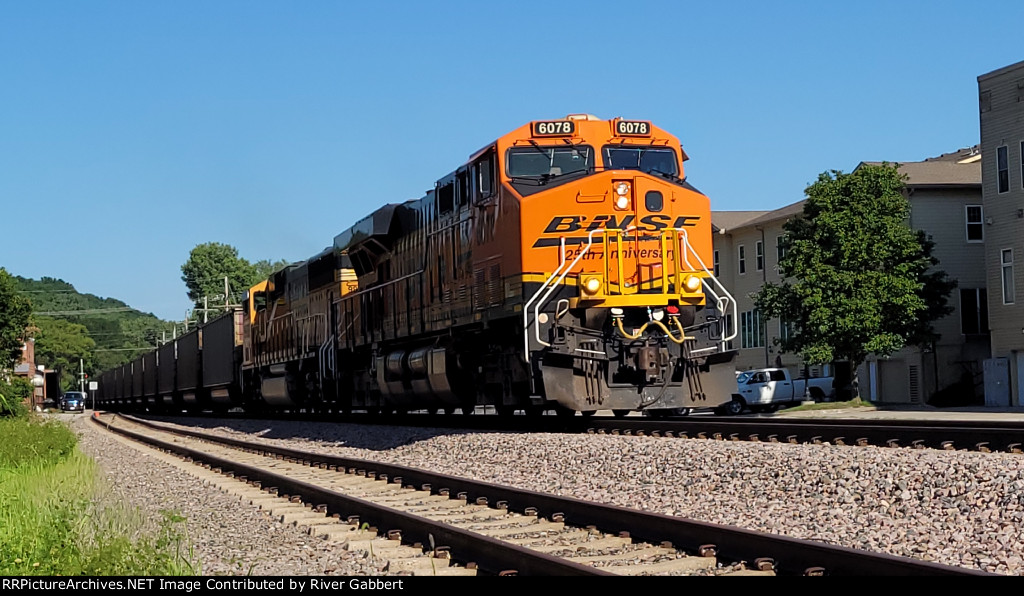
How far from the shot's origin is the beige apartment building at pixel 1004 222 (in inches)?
1411

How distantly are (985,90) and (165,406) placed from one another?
39.4 m

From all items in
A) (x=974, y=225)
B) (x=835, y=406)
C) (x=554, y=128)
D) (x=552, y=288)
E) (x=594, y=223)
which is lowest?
(x=835, y=406)

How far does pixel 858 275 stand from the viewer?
39375 millimetres

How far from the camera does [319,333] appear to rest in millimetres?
28625

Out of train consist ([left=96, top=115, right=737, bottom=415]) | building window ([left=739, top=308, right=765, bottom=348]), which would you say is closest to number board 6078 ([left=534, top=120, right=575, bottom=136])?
train consist ([left=96, top=115, right=737, bottom=415])

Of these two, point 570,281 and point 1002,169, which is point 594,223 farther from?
point 1002,169

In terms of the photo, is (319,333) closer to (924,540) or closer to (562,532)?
(562,532)

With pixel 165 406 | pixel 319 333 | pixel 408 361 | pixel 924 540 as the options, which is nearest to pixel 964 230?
pixel 319 333

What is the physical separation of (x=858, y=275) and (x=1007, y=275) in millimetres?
4781

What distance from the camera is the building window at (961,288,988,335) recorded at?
4316cm

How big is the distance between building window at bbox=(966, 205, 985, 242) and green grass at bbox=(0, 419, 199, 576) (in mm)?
37304

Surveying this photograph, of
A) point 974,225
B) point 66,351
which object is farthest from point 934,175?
point 66,351

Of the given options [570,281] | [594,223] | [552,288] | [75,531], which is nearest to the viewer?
[75,531]

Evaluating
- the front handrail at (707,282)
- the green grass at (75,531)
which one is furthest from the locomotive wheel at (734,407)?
the green grass at (75,531)
